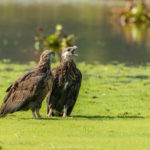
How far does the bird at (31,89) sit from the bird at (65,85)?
691mm

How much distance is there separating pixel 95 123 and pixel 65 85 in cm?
128

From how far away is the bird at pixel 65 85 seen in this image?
1013cm

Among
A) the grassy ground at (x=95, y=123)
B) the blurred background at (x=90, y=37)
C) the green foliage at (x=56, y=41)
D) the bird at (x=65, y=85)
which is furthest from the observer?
the green foliage at (x=56, y=41)

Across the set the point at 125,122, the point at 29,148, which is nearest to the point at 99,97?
the point at 125,122

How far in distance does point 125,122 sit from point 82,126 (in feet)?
3.23

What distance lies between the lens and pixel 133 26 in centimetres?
3684

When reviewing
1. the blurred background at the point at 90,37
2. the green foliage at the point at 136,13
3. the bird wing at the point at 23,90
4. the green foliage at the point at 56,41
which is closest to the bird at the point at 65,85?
the bird wing at the point at 23,90

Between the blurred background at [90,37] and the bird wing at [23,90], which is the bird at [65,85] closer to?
the bird wing at [23,90]

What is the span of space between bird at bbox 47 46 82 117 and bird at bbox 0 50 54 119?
2.27 feet

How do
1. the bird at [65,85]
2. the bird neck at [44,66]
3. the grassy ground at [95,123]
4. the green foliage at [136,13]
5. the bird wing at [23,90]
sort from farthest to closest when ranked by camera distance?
→ the green foliage at [136,13], the bird at [65,85], the bird neck at [44,66], the bird wing at [23,90], the grassy ground at [95,123]

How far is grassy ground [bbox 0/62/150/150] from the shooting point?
288 inches

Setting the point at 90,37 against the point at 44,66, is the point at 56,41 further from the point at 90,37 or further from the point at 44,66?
the point at 44,66

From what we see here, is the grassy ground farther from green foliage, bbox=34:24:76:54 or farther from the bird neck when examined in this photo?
green foliage, bbox=34:24:76:54

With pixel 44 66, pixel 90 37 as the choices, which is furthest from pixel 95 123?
pixel 90 37
